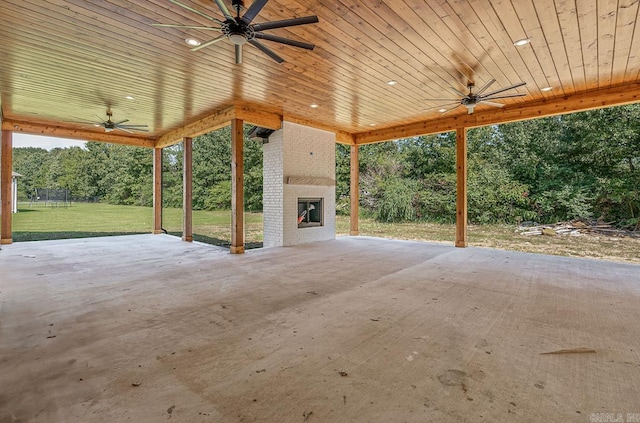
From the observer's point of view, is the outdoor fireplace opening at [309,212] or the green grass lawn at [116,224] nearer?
the outdoor fireplace opening at [309,212]

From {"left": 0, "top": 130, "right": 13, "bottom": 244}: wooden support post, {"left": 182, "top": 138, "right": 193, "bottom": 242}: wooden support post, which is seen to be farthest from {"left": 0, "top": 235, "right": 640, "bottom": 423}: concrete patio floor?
{"left": 0, "top": 130, "right": 13, "bottom": 244}: wooden support post

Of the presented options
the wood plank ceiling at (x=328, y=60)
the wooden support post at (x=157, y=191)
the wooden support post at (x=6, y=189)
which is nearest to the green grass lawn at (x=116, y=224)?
the wooden support post at (x=157, y=191)

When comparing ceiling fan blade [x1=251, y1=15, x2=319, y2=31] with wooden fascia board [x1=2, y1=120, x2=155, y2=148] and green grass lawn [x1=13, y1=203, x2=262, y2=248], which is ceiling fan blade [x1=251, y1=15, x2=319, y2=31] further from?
wooden fascia board [x1=2, y1=120, x2=155, y2=148]

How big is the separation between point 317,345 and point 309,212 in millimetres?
5551

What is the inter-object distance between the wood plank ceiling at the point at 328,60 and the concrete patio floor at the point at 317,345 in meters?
2.92

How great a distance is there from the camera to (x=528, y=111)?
5.89 metres

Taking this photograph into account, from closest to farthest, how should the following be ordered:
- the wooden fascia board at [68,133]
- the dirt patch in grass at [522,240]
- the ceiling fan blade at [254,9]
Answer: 1. the ceiling fan blade at [254,9]
2. the dirt patch in grass at [522,240]
3. the wooden fascia board at [68,133]

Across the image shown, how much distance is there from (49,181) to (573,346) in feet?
86.1

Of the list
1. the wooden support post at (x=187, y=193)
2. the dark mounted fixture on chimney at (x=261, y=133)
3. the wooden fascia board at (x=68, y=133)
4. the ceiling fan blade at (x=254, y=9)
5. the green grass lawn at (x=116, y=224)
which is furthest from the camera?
the green grass lawn at (x=116, y=224)

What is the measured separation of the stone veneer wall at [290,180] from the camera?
6.89 meters

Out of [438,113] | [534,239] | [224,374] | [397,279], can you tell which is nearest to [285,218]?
[397,279]

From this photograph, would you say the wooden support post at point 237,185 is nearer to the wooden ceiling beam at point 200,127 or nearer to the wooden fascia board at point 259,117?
the wooden fascia board at point 259,117

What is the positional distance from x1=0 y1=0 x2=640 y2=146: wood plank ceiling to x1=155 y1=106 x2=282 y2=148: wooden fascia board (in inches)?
3.1

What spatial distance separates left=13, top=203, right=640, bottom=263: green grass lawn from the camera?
7277 mm
